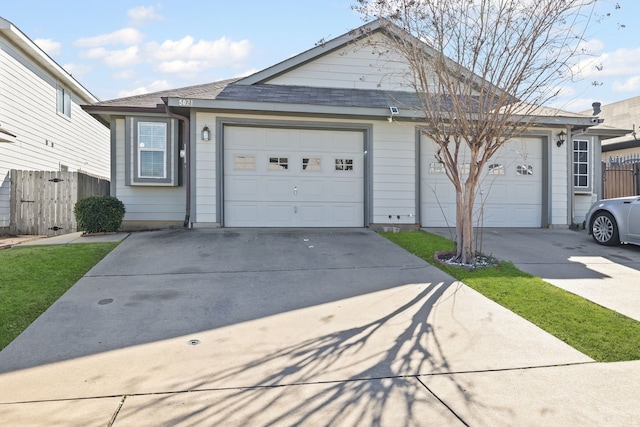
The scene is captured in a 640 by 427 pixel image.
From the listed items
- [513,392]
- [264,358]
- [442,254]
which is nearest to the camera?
[513,392]

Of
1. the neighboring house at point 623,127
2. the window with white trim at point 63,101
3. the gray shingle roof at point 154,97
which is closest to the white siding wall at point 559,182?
the neighboring house at point 623,127

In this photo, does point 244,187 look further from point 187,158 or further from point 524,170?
point 524,170

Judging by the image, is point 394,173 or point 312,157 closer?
point 312,157

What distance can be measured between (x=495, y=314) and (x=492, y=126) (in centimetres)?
298

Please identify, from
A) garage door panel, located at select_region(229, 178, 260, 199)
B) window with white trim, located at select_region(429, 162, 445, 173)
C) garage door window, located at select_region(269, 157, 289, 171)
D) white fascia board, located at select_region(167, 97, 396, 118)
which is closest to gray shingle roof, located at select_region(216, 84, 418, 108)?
white fascia board, located at select_region(167, 97, 396, 118)

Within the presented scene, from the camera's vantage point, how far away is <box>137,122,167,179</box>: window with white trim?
937 centimetres

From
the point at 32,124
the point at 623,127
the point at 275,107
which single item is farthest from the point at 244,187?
the point at 623,127

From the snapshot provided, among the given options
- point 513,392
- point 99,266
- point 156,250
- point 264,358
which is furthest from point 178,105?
point 513,392

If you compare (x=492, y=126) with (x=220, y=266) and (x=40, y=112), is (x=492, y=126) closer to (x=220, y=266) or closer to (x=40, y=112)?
(x=220, y=266)

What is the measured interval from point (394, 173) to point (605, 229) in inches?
172

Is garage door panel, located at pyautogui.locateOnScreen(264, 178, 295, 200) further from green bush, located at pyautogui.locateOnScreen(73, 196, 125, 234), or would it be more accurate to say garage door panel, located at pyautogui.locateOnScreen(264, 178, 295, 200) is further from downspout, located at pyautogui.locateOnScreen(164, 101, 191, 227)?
green bush, located at pyautogui.locateOnScreen(73, 196, 125, 234)

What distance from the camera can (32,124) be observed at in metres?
11.7

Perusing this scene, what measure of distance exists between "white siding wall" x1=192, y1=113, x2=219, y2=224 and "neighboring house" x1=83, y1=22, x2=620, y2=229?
0.9 inches

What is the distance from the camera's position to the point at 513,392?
267cm
